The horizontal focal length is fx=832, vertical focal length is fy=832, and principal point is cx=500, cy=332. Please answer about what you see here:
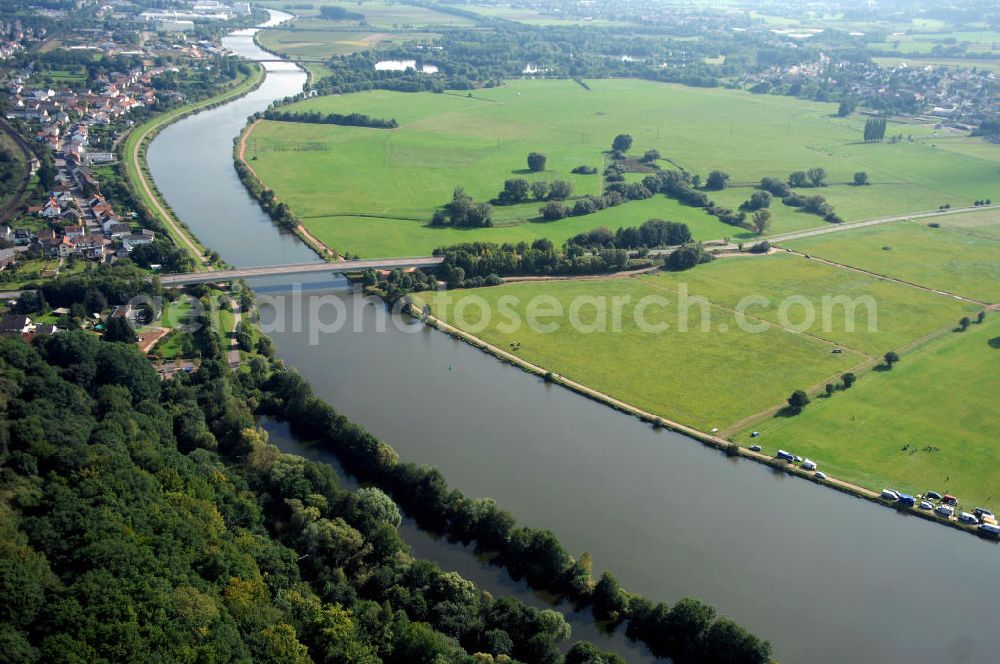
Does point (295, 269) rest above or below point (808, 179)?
below

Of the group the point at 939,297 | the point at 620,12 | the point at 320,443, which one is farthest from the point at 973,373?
the point at 620,12

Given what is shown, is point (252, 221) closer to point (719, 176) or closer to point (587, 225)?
point (587, 225)

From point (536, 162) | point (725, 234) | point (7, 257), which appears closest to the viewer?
point (7, 257)

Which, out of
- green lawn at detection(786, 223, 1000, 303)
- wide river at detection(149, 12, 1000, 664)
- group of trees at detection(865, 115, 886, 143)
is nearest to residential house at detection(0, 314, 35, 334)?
wide river at detection(149, 12, 1000, 664)

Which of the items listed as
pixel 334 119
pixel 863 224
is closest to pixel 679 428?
pixel 863 224

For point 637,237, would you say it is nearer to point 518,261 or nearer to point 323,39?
point 518,261
